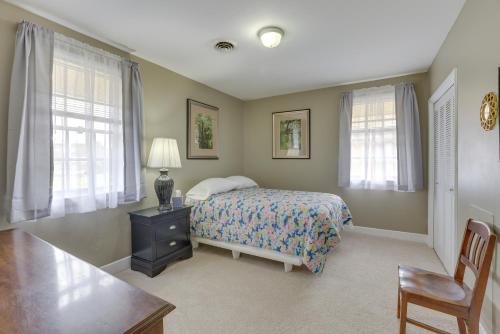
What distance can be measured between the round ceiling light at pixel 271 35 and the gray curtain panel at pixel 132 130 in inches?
58.8

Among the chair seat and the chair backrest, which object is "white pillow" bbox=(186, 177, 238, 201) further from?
the chair backrest

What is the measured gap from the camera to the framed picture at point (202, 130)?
3678 millimetres

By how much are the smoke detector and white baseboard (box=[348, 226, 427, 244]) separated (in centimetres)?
332

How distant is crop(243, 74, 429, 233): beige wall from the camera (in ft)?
11.8

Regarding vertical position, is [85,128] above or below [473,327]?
above

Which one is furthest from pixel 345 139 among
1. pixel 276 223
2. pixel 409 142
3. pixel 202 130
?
pixel 202 130

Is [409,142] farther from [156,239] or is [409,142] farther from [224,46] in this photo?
[156,239]

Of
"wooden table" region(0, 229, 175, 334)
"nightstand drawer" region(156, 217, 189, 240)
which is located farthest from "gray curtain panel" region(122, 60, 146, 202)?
"wooden table" region(0, 229, 175, 334)

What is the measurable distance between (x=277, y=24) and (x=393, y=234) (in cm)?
342

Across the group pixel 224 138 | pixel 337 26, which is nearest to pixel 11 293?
pixel 337 26

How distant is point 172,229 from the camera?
281 cm

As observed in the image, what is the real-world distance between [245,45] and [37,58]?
1.90 meters

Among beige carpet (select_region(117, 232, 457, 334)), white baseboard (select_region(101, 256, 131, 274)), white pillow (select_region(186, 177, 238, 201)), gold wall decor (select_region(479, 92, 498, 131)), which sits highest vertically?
gold wall decor (select_region(479, 92, 498, 131))

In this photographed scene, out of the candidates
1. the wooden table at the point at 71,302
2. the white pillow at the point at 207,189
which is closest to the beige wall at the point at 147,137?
the white pillow at the point at 207,189
